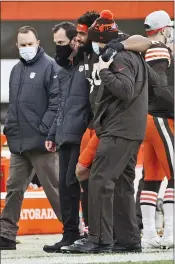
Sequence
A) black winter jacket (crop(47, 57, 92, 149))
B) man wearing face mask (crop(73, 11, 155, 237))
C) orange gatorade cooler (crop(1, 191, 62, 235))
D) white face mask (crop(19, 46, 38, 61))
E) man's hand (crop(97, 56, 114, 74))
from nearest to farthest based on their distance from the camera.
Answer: man's hand (crop(97, 56, 114, 74)) < man wearing face mask (crop(73, 11, 155, 237)) < black winter jacket (crop(47, 57, 92, 149)) < white face mask (crop(19, 46, 38, 61)) < orange gatorade cooler (crop(1, 191, 62, 235))

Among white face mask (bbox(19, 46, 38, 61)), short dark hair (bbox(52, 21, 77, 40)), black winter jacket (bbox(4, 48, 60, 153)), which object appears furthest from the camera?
white face mask (bbox(19, 46, 38, 61))

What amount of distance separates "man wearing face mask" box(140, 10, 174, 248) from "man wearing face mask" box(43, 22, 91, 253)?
0.57 m

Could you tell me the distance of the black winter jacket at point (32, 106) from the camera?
9.49 meters

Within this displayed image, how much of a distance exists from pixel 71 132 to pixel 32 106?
1.01 metres

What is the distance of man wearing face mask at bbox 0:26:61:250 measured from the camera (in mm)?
9508

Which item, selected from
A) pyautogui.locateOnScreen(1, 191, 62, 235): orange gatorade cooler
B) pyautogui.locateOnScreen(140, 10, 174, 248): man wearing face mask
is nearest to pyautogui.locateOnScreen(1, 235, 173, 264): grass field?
pyautogui.locateOnScreen(140, 10, 174, 248): man wearing face mask

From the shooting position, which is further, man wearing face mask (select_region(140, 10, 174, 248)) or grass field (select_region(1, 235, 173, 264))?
man wearing face mask (select_region(140, 10, 174, 248))

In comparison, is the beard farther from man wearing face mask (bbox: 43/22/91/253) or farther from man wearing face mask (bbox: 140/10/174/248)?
man wearing face mask (bbox: 140/10/174/248)

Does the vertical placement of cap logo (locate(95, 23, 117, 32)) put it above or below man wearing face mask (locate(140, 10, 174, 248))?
above

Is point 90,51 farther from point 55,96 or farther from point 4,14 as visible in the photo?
point 4,14

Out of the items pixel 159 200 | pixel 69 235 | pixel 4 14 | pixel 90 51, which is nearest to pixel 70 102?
pixel 90 51

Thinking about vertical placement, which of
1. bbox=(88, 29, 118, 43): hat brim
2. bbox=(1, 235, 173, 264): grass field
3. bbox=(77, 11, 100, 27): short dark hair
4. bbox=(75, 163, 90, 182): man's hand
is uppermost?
bbox=(77, 11, 100, 27): short dark hair

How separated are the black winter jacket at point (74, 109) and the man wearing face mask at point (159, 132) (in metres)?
0.55

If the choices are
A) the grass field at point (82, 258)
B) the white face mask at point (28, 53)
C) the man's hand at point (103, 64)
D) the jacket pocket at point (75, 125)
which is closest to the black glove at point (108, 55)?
the man's hand at point (103, 64)
